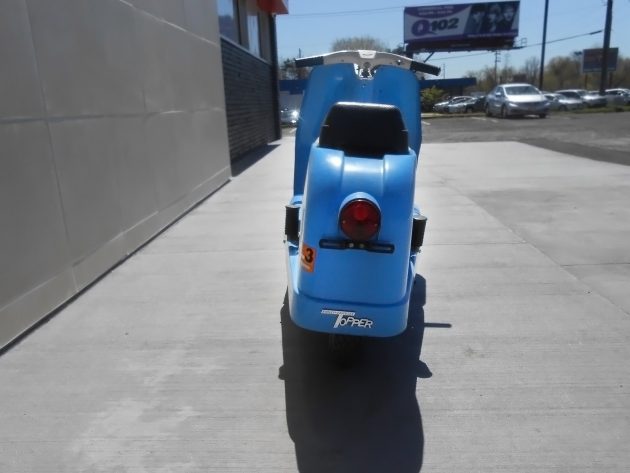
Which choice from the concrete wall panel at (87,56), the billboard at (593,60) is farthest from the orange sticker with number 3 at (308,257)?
the billboard at (593,60)

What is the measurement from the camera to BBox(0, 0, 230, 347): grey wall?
11.7ft

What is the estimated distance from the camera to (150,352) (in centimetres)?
341

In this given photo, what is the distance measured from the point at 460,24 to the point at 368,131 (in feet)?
183

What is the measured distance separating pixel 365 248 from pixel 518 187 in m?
6.93

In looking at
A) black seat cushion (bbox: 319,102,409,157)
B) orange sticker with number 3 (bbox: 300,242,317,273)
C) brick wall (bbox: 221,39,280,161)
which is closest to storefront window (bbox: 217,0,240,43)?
brick wall (bbox: 221,39,280,161)

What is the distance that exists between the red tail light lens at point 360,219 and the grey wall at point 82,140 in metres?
2.33

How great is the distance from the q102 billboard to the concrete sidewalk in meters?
52.3

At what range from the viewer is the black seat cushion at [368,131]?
117 inches

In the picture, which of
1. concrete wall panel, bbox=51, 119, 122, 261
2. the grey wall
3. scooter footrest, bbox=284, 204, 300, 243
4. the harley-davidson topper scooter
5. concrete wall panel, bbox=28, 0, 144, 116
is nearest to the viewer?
the harley-davidson topper scooter

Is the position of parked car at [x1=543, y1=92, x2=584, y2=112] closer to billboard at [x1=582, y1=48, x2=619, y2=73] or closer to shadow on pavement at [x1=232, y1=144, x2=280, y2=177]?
billboard at [x1=582, y1=48, x2=619, y2=73]

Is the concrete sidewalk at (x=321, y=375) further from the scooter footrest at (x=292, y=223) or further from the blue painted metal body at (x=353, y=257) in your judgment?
the scooter footrest at (x=292, y=223)

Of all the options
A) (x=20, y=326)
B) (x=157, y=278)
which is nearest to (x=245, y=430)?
(x=20, y=326)

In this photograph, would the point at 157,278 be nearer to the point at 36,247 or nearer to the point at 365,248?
the point at 36,247

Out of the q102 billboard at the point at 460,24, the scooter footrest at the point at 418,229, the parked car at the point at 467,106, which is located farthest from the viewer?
the q102 billboard at the point at 460,24
